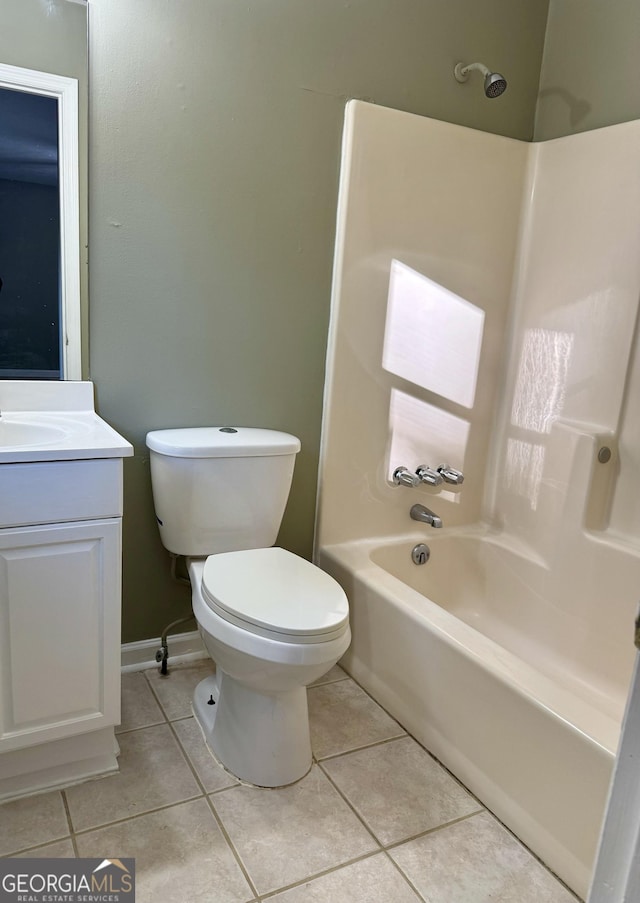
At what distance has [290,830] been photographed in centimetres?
146

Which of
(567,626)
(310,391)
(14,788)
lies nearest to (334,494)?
(310,391)

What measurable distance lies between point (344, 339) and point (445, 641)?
3.25 ft

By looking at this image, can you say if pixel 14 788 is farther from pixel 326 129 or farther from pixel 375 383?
pixel 326 129

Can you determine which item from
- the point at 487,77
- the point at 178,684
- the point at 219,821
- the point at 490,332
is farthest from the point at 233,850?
the point at 487,77

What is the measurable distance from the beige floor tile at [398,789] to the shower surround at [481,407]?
6 centimetres

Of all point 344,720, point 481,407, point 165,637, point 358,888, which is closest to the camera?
point 358,888

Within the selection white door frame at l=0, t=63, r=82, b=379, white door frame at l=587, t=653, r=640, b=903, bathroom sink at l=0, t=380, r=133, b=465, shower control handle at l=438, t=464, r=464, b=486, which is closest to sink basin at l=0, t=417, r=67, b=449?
bathroom sink at l=0, t=380, r=133, b=465

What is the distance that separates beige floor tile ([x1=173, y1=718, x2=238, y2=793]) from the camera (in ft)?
5.23

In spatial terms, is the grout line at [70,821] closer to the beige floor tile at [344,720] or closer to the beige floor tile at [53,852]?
the beige floor tile at [53,852]

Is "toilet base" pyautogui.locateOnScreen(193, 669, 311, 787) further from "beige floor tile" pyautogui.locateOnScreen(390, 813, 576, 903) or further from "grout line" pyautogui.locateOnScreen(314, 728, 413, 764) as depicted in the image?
"beige floor tile" pyautogui.locateOnScreen(390, 813, 576, 903)

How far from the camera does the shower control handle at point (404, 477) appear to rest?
2.22 metres

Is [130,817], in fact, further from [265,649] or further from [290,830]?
[265,649]

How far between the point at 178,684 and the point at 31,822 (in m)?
0.61

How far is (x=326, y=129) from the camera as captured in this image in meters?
1.96
